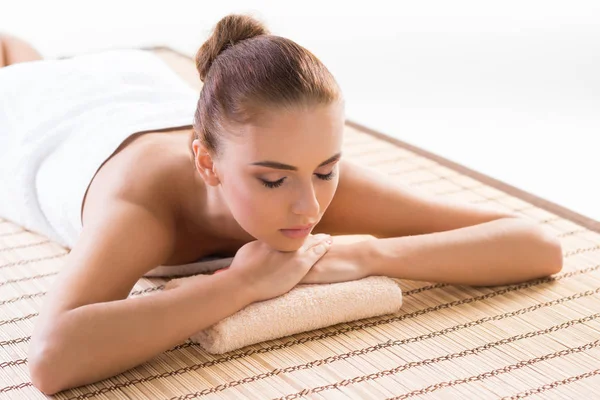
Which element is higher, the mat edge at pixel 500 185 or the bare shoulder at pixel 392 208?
the bare shoulder at pixel 392 208

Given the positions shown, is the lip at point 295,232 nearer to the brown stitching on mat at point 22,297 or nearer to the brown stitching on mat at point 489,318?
the brown stitching on mat at point 489,318

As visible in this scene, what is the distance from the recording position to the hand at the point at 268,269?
169 centimetres

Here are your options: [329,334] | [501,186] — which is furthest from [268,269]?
[501,186]

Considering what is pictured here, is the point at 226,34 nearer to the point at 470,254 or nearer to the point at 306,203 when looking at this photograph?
the point at 306,203

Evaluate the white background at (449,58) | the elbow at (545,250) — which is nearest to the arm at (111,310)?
the elbow at (545,250)

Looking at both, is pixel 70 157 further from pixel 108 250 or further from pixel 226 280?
pixel 226 280

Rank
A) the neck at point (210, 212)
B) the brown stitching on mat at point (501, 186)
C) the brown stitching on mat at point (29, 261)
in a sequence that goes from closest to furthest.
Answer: the neck at point (210, 212), the brown stitching on mat at point (29, 261), the brown stitching on mat at point (501, 186)

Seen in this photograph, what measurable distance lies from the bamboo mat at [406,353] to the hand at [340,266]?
0.31 ft

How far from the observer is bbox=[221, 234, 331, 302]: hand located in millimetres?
1692

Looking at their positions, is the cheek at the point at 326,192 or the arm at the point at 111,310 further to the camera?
the cheek at the point at 326,192

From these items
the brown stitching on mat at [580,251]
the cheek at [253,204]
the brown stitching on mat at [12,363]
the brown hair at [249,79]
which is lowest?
the brown stitching on mat at [12,363]

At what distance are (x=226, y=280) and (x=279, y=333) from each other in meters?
0.15

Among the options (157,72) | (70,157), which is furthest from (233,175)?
(157,72)

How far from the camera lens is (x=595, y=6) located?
18.0 feet
